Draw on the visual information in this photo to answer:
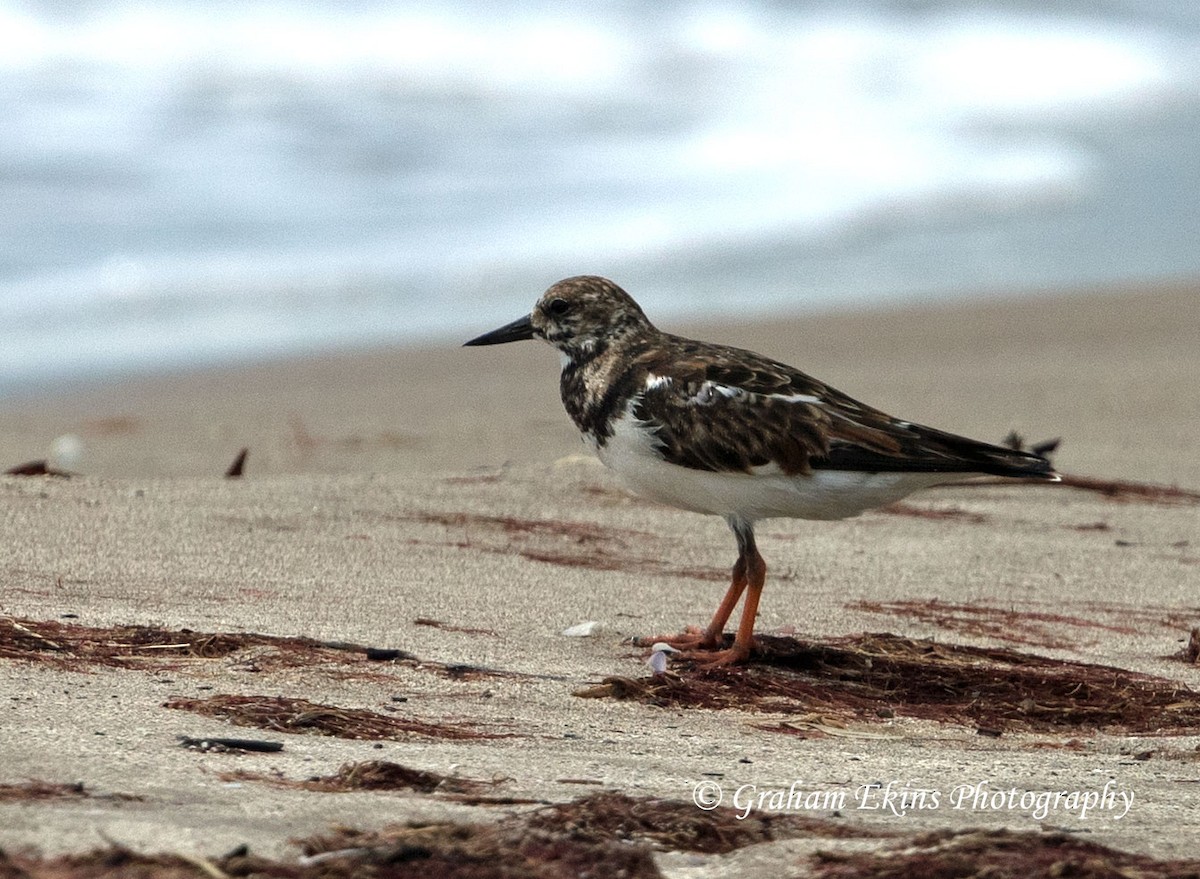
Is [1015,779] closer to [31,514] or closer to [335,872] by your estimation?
[335,872]

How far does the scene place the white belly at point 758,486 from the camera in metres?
4.85

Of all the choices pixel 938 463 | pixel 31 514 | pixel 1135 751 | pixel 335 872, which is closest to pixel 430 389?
pixel 31 514

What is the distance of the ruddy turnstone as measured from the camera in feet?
15.8

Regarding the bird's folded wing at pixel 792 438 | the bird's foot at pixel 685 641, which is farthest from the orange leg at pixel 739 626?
the bird's folded wing at pixel 792 438

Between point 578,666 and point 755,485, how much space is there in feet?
2.82

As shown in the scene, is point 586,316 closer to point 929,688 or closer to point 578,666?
point 578,666

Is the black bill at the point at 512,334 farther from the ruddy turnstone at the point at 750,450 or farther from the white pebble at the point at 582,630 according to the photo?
the white pebble at the point at 582,630

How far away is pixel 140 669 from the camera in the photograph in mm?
3807

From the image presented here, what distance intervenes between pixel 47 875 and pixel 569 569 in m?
3.49

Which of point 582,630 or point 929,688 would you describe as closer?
point 929,688

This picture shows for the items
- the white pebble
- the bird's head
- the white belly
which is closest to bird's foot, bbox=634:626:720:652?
the white pebble

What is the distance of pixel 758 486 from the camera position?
485cm

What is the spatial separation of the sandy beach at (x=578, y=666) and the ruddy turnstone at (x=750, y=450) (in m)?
0.41

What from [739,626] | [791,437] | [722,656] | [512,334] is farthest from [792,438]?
[512,334]
